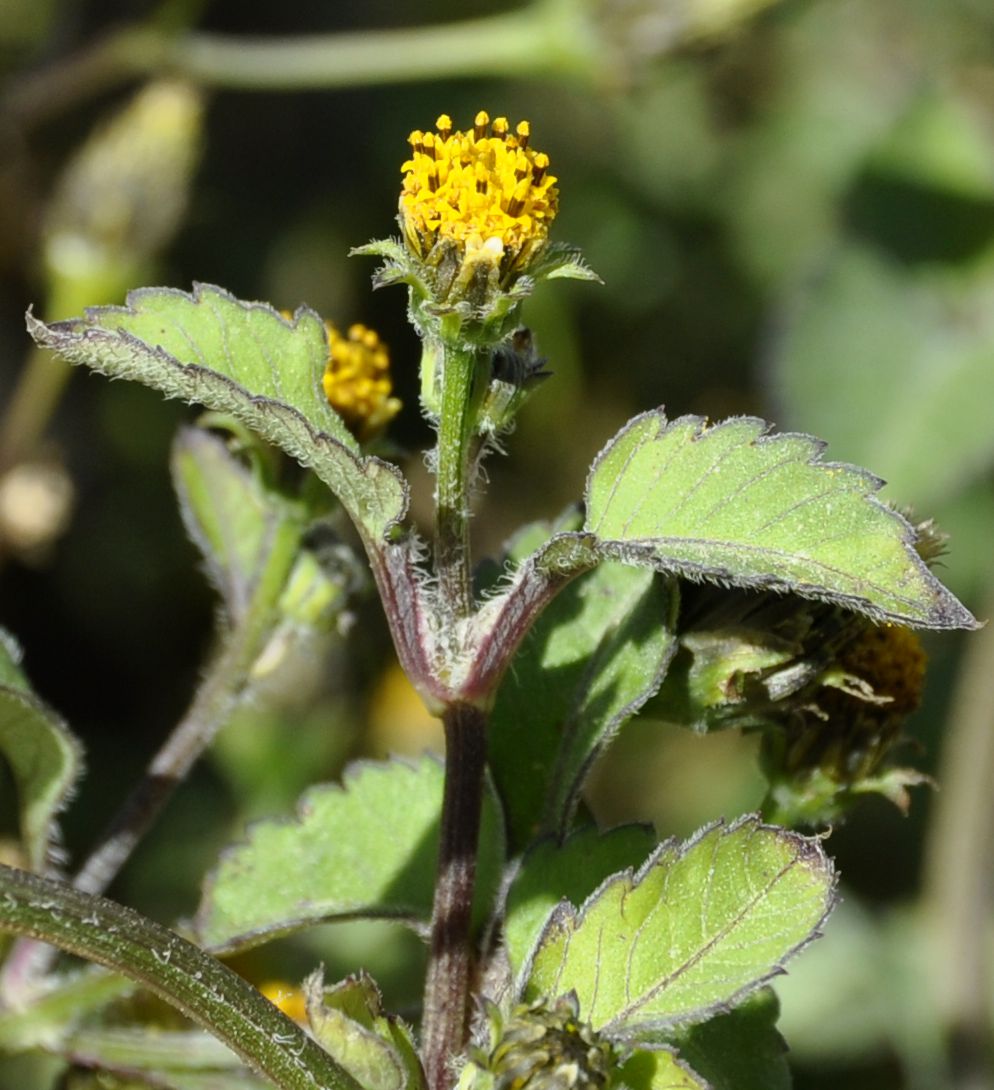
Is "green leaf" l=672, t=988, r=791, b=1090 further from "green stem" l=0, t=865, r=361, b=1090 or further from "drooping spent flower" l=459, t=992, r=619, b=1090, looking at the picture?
"green stem" l=0, t=865, r=361, b=1090

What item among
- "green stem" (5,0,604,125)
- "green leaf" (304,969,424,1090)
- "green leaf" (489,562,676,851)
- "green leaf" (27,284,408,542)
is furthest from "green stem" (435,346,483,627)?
"green stem" (5,0,604,125)

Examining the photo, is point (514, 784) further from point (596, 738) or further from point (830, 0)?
point (830, 0)

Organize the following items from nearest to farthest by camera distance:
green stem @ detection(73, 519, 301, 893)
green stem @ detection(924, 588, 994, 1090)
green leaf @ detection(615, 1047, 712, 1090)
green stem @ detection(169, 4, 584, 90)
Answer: green leaf @ detection(615, 1047, 712, 1090) < green stem @ detection(73, 519, 301, 893) < green stem @ detection(924, 588, 994, 1090) < green stem @ detection(169, 4, 584, 90)

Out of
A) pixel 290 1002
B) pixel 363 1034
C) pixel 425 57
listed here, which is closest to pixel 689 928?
pixel 363 1034

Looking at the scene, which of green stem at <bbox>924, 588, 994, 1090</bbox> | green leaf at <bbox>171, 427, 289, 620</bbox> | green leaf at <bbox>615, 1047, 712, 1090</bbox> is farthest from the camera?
green stem at <bbox>924, 588, 994, 1090</bbox>

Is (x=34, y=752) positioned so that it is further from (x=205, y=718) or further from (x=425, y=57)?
(x=425, y=57)

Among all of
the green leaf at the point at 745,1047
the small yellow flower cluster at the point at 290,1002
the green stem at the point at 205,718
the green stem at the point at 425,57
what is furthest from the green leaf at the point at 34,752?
the green stem at the point at 425,57

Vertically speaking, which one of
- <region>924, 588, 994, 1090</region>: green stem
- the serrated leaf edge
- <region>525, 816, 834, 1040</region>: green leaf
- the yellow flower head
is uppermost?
the yellow flower head
